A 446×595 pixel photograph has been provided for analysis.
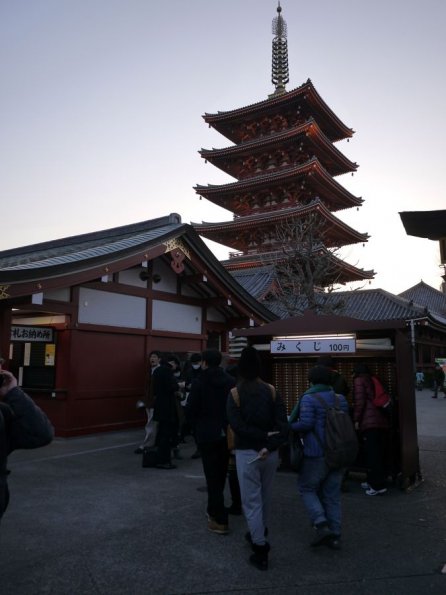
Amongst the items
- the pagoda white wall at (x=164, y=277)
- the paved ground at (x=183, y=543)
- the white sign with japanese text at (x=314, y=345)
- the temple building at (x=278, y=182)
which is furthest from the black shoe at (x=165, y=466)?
the temple building at (x=278, y=182)

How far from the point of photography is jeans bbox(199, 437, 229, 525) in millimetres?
4785

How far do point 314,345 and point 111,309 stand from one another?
5935 mm

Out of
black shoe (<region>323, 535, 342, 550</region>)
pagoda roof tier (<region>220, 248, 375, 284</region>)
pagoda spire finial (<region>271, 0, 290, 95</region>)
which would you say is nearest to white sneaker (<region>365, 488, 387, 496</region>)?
black shoe (<region>323, 535, 342, 550</region>)

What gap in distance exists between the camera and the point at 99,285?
1112 cm

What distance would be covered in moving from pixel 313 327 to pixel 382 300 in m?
29.2

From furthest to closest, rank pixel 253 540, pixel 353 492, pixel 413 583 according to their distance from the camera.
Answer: pixel 353 492
pixel 253 540
pixel 413 583

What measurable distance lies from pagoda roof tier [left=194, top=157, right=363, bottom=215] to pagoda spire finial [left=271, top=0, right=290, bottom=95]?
1104 cm

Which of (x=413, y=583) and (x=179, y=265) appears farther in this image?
(x=179, y=265)

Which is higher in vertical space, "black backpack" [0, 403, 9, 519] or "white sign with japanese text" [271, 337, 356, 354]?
"white sign with japanese text" [271, 337, 356, 354]

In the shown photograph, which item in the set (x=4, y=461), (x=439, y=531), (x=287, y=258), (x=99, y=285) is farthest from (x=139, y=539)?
(x=287, y=258)

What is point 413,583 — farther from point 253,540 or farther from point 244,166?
point 244,166

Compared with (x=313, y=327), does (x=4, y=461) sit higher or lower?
lower

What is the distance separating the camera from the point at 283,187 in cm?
3114

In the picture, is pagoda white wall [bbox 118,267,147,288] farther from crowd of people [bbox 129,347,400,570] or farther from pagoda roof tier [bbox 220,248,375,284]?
pagoda roof tier [bbox 220,248,375,284]
